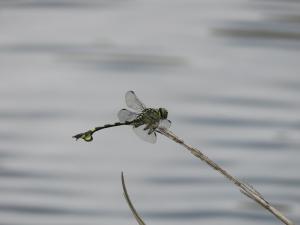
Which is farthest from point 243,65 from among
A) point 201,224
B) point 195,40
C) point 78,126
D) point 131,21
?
point 201,224

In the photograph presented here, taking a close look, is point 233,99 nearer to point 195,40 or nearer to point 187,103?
point 187,103

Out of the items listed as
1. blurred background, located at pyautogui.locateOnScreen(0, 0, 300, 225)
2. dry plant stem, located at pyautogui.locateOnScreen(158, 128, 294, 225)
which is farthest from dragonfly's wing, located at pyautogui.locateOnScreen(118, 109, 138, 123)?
blurred background, located at pyautogui.locateOnScreen(0, 0, 300, 225)

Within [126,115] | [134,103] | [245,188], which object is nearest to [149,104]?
[134,103]

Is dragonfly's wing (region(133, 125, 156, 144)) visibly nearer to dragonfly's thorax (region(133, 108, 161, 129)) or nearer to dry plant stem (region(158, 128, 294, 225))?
dragonfly's thorax (region(133, 108, 161, 129))

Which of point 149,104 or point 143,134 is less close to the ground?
point 149,104

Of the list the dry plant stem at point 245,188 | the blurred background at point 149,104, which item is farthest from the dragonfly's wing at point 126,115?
the blurred background at point 149,104

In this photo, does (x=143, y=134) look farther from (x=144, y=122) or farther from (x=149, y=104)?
(x=149, y=104)
